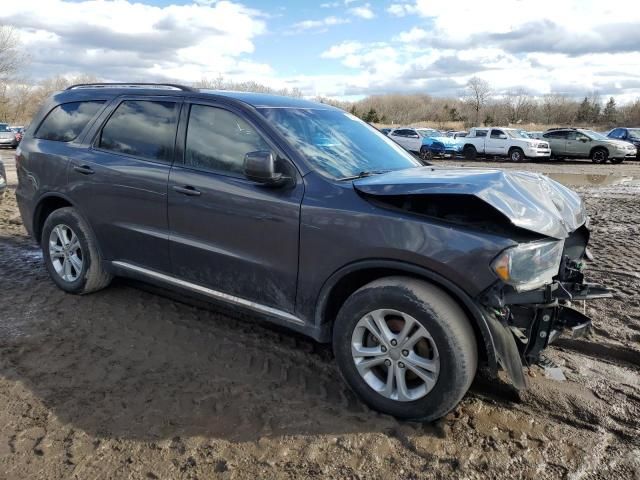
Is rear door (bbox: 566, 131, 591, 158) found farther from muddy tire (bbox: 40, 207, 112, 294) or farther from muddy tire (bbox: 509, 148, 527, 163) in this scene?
muddy tire (bbox: 40, 207, 112, 294)

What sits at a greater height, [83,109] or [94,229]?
[83,109]

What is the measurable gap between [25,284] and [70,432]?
2.74 m

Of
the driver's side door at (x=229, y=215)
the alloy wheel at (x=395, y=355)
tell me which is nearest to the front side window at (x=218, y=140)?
the driver's side door at (x=229, y=215)

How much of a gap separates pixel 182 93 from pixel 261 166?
→ 1.26 meters

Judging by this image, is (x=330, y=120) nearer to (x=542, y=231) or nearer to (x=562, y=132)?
(x=542, y=231)

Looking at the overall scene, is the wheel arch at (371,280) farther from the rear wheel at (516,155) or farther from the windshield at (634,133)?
the windshield at (634,133)

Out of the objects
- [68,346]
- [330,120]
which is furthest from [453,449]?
[68,346]

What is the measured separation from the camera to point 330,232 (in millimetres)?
3090

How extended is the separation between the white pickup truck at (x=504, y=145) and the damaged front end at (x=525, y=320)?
2329 cm

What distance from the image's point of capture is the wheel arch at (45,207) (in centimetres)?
471

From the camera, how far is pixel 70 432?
2.83 m

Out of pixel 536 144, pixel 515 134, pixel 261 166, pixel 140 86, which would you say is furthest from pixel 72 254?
pixel 515 134

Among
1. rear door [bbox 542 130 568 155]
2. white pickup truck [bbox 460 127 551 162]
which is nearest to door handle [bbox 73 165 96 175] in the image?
white pickup truck [bbox 460 127 551 162]

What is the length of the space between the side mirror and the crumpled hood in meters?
0.51
